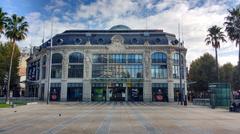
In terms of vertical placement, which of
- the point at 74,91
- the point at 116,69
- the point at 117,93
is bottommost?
the point at 117,93

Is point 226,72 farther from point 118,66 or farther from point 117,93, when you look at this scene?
point 117,93

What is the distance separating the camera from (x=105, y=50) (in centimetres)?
6069

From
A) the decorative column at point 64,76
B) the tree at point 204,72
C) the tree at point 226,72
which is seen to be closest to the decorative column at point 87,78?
the decorative column at point 64,76

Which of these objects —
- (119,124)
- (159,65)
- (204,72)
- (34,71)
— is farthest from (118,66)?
(119,124)

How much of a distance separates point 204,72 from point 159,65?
1455cm

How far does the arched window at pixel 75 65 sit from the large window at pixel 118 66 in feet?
10.3

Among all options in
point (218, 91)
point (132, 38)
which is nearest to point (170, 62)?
point (132, 38)

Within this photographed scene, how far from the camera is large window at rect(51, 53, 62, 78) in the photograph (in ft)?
200

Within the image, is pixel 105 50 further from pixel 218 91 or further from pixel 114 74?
pixel 218 91

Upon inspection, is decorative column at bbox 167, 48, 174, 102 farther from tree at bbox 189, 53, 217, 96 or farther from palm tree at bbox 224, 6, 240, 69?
palm tree at bbox 224, 6, 240, 69

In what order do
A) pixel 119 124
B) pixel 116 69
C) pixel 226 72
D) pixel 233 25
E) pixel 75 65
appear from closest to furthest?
pixel 119 124 → pixel 233 25 → pixel 116 69 → pixel 75 65 → pixel 226 72

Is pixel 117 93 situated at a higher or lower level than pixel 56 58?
lower

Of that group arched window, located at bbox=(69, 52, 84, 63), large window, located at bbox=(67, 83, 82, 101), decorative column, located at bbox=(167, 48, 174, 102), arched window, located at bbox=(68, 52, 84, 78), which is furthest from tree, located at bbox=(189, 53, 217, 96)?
arched window, located at bbox=(69, 52, 84, 63)

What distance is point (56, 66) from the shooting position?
202ft
